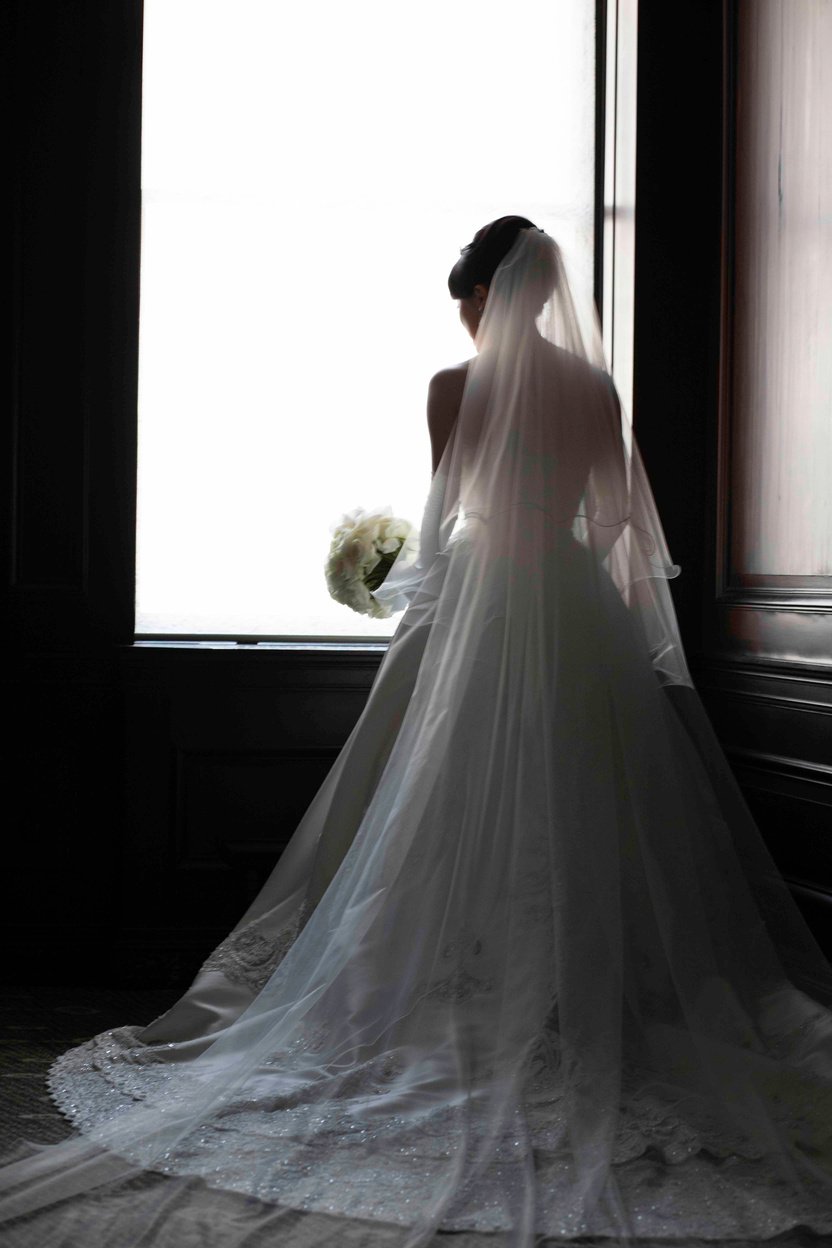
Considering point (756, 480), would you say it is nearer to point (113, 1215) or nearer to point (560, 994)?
point (560, 994)

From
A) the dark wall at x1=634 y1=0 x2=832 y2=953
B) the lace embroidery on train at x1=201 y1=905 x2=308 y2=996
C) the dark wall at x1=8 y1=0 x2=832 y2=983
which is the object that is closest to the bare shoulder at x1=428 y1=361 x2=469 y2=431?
the dark wall at x1=8 y1=0 x2=832 y2=983

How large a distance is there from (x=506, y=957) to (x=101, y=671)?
166 centimetres

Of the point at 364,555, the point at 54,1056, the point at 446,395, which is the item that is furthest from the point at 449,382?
the point at 54,1056

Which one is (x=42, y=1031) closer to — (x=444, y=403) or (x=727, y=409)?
(x=444, y=403)

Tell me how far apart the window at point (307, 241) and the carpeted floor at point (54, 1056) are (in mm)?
1082

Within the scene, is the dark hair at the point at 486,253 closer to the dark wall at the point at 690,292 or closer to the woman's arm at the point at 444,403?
the woman's arm at the point at 444,403

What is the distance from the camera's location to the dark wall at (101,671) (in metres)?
3.33

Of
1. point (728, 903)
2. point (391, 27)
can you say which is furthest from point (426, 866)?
point (391, 27)

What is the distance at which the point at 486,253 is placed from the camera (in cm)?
A: 281

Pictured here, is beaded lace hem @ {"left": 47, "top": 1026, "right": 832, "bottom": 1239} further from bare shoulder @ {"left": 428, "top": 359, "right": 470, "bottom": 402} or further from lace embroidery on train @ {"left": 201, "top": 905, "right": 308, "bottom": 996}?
bare shoulder @ {"left": 428, "top": 359, "right": 470, "bottom": 402}

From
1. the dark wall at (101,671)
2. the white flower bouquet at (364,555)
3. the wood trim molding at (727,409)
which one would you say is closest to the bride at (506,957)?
the white flower bouquet at (364,555)

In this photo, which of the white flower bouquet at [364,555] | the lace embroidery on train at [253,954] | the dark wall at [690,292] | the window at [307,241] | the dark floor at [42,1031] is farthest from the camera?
the window at [307,241]

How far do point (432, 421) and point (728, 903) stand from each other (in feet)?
4.17

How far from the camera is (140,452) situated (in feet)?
11.7
